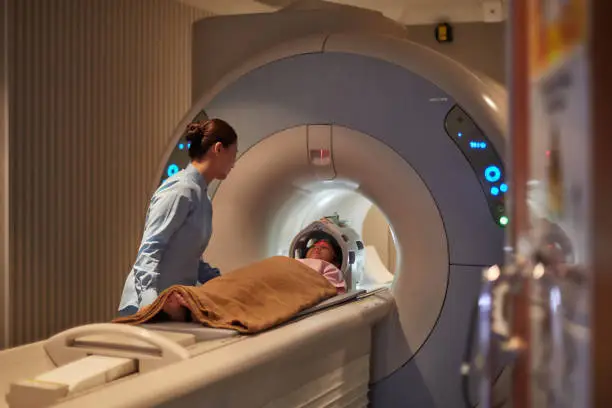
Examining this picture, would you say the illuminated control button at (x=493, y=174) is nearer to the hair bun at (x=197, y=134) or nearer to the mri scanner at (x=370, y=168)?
the mri scanner at (x=370, y=168)

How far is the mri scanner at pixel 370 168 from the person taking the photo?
2.40m

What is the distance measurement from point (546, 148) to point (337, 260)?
85.8 inches

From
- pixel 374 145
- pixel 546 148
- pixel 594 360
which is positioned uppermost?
pixel 374 145

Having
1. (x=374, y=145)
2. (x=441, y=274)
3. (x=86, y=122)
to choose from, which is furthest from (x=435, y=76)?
(x=86, y=122)

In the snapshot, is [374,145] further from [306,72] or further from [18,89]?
[18,89]

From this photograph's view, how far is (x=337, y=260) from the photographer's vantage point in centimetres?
281

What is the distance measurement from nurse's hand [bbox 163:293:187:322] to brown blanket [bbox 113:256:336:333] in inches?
0.5

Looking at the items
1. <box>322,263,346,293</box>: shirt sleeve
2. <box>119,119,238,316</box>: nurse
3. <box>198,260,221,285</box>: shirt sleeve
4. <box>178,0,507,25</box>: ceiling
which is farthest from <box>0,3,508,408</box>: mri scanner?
<box>178,0,507,25</box>: ceiling

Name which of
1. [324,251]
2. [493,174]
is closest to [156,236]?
[324,251]

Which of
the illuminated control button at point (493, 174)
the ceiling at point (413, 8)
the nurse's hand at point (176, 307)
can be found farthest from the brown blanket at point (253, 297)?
the ceiling at point (413, 8)

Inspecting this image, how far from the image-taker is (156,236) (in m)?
2.09

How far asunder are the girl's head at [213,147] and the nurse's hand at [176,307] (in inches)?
25.0

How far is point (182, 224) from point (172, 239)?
5 cm

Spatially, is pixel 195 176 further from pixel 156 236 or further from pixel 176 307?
pixel 176 307
